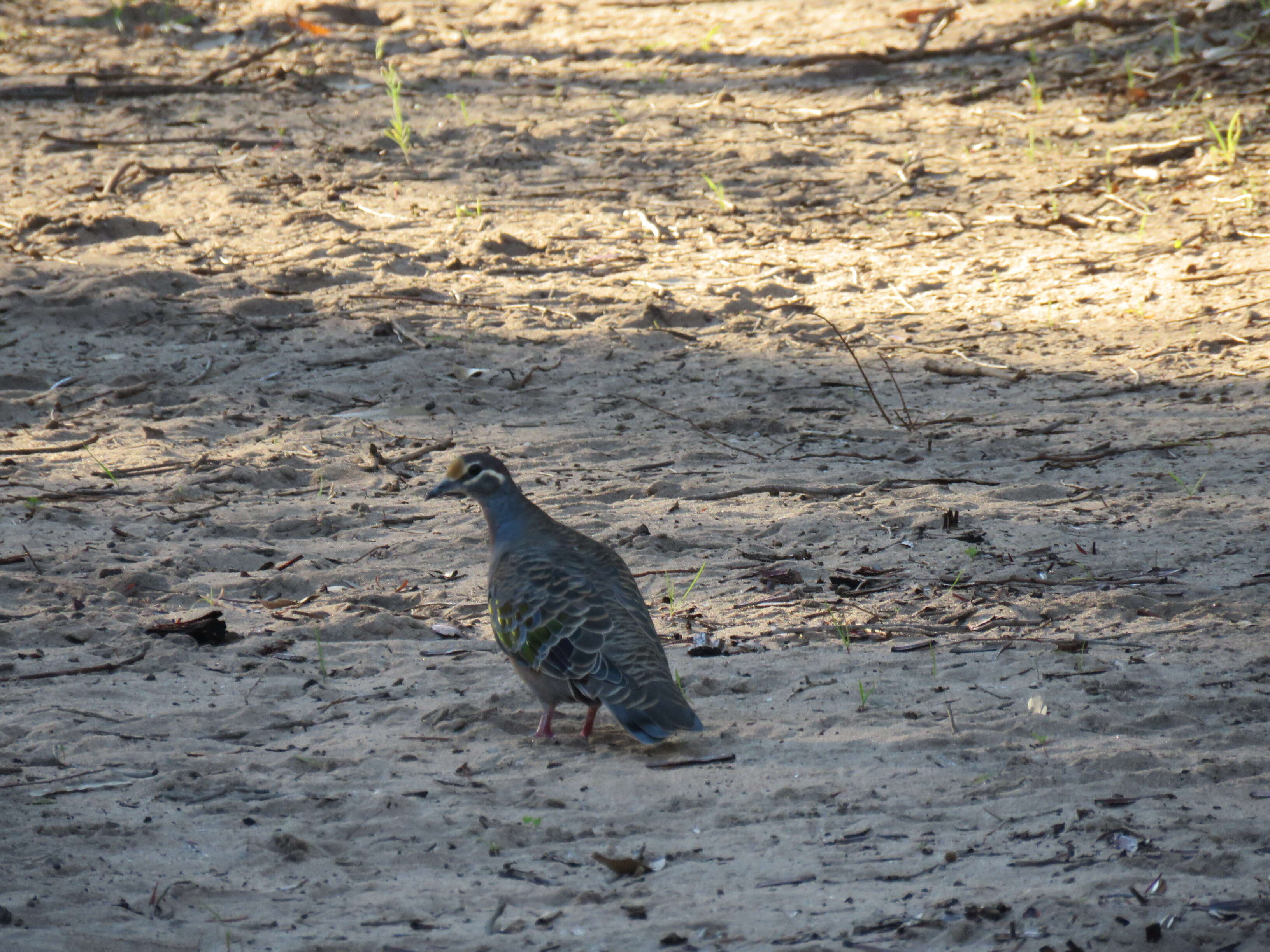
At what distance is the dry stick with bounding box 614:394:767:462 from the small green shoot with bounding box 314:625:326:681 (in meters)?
2.64

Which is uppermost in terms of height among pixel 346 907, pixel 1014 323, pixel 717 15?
pixel 717 15

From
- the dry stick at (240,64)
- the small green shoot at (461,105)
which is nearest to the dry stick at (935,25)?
the small green shoot at (461,105)

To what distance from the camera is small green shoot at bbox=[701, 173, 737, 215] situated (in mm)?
10203

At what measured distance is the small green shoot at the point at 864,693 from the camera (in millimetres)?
4359

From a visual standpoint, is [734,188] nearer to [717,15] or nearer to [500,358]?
[500,358]

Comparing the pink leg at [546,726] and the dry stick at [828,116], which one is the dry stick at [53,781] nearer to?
the pink leg at [546,726]

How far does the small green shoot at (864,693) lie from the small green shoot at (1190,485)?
2253 mm

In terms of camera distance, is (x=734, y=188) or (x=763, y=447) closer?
(x=763, y=447)

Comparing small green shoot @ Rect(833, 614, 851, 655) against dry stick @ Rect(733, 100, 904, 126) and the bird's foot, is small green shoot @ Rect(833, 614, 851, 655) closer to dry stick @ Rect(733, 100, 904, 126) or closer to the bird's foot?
the bird's foot

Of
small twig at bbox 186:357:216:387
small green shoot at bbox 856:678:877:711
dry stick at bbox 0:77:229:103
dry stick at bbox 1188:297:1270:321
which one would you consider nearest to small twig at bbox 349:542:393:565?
small green shoot at bbox 856:678:877:711

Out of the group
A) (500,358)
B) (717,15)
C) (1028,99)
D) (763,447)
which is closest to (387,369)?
(500,358)

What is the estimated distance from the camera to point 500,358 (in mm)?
8102

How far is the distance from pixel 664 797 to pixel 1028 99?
9.63 meters

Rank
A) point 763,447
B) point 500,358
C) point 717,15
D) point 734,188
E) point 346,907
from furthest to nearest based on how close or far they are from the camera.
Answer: point 717,15 → point 734,188 → point 500,358 → point 763,447 → point 346,907
